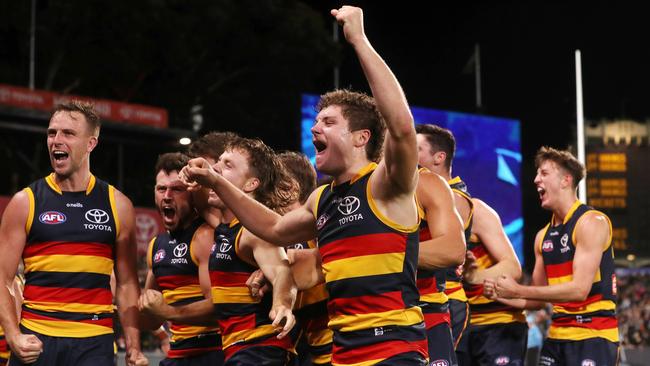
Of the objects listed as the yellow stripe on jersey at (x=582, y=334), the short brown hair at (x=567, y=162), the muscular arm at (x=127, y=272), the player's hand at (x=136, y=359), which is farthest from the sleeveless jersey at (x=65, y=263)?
the short brown hair at (x=567, y=162)

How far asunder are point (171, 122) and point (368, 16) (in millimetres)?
8530

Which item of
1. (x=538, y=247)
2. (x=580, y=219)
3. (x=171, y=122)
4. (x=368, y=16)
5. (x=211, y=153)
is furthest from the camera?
(x=368, y=16)

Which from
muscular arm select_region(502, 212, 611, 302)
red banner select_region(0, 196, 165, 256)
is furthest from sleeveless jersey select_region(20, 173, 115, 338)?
red banner select_region(0, 196, 165, 256)

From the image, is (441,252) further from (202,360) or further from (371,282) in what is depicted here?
(202,360)

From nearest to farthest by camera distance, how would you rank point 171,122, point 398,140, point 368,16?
point 398,140 → point 171,122 → point 368,16

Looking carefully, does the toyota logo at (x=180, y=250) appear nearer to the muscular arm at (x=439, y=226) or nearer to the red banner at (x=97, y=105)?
the muscular arm at (x=439, y=226)

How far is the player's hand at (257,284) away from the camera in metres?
5.46

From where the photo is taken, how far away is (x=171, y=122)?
91.2 ft

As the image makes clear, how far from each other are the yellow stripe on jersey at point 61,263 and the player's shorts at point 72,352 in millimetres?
Answer: 384

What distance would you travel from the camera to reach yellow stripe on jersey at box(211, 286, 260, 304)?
226 inches

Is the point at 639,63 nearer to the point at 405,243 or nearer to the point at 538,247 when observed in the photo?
the point at 538,247

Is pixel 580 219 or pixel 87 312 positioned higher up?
pixel 580 219

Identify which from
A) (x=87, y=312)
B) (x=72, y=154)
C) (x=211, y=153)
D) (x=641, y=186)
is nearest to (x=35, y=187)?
(x=72, y=154)

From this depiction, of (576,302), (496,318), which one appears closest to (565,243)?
(576,302)
